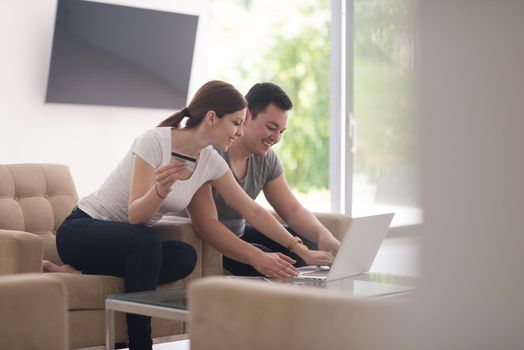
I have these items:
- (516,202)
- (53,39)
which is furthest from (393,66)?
(53,39)

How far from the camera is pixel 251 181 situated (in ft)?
12.1

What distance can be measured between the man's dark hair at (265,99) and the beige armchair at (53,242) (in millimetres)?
533

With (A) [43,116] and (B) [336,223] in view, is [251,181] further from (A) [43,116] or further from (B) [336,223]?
(A) [43,116]

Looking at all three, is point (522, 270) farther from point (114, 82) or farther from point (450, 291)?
point (114, 82)

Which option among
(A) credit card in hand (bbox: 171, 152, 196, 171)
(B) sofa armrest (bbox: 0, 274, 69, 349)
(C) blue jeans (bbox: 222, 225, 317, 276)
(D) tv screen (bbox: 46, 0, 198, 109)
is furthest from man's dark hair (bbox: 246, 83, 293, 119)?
(B) sofa armrest (bbox: 0, 274, 69, 349)

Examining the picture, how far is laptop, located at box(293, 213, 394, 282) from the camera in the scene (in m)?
2.84

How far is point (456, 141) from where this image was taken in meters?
1.07

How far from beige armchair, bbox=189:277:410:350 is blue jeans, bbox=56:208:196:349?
152cm

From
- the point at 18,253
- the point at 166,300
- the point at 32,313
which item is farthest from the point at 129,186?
the point at 32,313

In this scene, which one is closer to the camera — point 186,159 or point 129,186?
point 186,159

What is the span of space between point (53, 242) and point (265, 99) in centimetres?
100

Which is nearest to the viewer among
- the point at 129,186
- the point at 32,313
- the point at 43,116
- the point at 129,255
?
the point at 32,313

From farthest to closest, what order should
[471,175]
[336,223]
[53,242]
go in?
[336,223] < [53,242] < [471,175]

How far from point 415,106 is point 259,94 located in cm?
255
